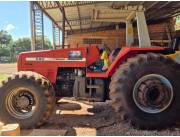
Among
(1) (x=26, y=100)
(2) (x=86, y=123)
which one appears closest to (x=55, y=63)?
(1) (x=26, y=100)

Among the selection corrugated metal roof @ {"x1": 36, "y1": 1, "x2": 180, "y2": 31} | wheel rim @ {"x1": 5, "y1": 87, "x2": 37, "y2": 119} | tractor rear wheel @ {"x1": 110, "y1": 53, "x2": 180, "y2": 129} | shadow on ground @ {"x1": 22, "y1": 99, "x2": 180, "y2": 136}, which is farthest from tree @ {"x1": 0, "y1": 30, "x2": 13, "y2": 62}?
tractor rear wheel @ {"x1": 110, "y1": 53, "x2": 180, "y2": 129}

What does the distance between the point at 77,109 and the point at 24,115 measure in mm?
2094

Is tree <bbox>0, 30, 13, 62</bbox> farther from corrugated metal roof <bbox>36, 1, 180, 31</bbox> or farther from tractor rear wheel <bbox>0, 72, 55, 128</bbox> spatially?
tractor rear wheel <bbox>0, 72, 55, 128</bbox>

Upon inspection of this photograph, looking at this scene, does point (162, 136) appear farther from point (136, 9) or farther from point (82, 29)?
point (82, 29)

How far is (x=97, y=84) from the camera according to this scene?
7188 millimetres

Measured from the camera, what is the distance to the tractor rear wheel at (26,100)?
22.5 ft

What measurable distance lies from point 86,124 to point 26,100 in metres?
1.30

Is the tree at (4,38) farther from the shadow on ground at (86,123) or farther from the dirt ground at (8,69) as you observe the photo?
the shadow on ground at (86,123)

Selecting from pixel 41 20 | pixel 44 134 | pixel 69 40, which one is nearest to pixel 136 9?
pixel 44 134

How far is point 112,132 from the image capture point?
6.28 meters

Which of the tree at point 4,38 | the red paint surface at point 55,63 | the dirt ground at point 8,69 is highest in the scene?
the tree at point 4,38

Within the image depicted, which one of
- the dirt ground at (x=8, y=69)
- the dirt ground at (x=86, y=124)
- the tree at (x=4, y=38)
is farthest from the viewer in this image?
the tree at (x=4, y=38)

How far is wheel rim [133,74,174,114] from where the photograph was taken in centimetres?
641

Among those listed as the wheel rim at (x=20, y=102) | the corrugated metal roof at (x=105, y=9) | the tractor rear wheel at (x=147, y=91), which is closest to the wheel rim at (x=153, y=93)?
the tractor rear wheel at (x=147, y=91)
